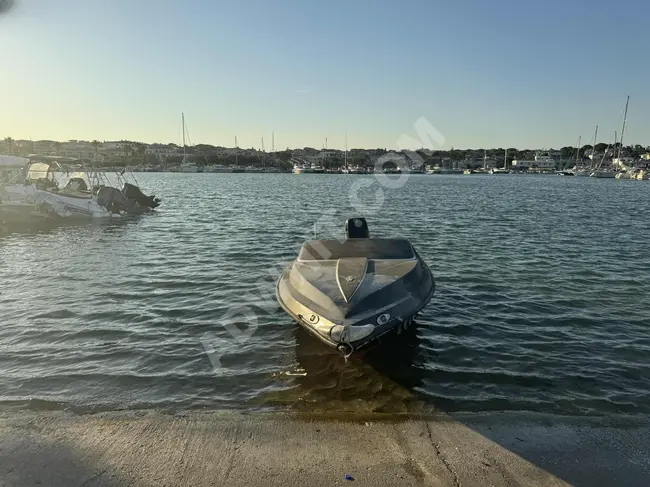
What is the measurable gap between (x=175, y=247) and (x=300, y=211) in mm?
22180

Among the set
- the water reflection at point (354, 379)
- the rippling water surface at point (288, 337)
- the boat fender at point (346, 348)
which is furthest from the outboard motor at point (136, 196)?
the boat fender at point (346, 348)

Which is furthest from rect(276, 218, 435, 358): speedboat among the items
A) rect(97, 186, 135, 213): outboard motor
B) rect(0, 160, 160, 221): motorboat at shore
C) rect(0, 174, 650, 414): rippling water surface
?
rect(97, 186, 135, 213): outboard motor

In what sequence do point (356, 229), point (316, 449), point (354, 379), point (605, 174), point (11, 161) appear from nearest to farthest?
point (316, 449)
point (354, 379)
point (356, 229)
point (11, 161)
point (605, 174)

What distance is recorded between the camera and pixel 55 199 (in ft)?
114

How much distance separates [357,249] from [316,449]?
21.1 ft

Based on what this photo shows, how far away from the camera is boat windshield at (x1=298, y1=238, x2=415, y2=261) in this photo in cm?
1200

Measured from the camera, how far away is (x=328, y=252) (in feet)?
40.1

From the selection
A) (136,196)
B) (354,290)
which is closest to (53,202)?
(136,196)

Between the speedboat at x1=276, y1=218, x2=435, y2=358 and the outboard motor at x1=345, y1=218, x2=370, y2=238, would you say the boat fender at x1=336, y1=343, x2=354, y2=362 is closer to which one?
the speedboat at x1=276, y1=218, x2=435, y2=358

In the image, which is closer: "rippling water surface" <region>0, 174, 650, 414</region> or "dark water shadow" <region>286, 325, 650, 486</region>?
"dark water shadow" <region>286, 325, 650, 486</region>

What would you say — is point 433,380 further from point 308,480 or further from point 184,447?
point 184,447

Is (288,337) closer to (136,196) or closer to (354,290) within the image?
(354,290)

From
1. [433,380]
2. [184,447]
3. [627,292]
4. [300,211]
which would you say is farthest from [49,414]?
[300,211]

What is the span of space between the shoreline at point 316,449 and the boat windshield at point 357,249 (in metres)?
4.96
